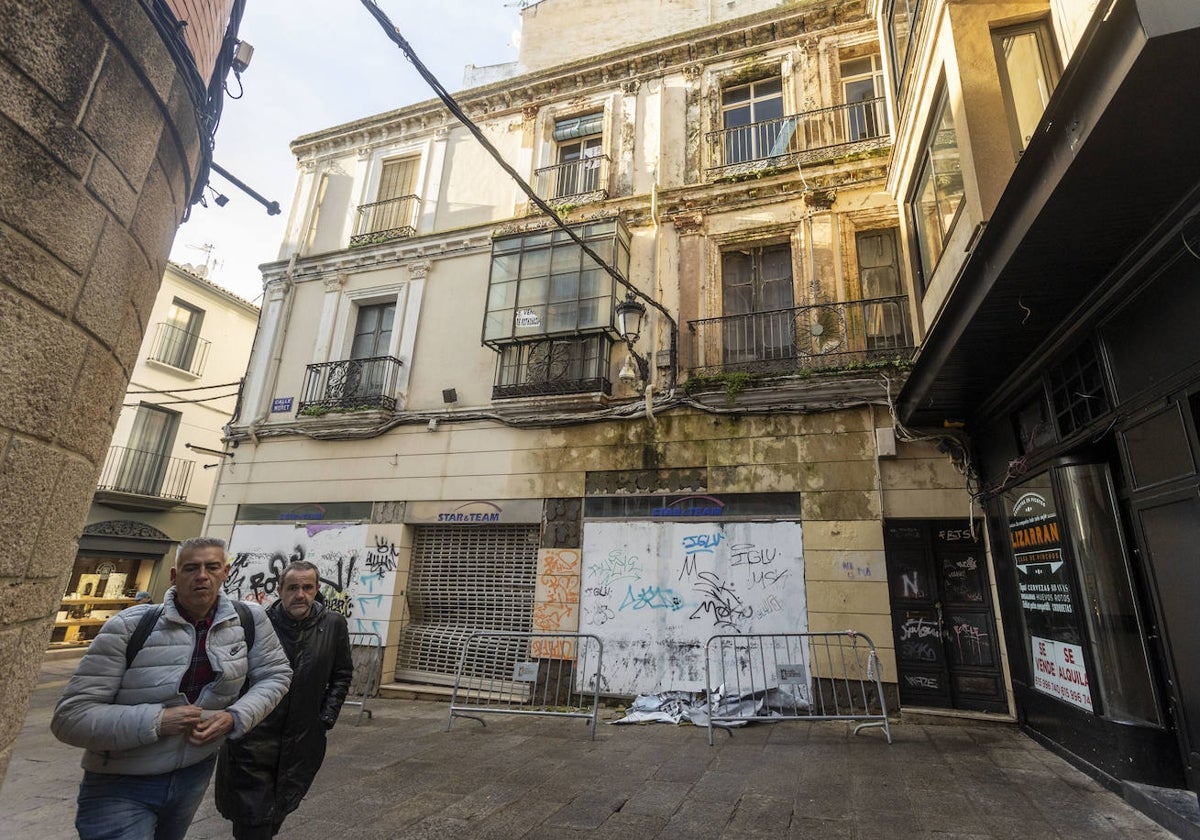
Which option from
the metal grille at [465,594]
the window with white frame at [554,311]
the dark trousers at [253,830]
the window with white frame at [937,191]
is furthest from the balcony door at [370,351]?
the window with white frame at [937,191]

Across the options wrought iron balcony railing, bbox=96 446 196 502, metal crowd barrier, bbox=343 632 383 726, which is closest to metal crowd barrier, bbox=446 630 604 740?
metal crowd barrier, bbox=343 632 383 726

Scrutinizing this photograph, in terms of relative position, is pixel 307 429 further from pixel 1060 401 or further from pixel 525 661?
pixel 1060 401

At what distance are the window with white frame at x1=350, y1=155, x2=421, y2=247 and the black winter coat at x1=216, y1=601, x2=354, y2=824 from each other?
10.2 m

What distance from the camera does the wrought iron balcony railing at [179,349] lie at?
16.6m

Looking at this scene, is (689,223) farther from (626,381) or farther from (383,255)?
(383,255)

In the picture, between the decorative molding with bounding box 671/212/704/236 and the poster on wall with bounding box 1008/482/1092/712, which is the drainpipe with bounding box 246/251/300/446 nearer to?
the decorative molding with bounding box 671/212/704/236

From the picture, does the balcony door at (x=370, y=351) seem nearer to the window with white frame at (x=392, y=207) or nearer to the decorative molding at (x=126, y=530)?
the window with white frame at (x=392, y=207)

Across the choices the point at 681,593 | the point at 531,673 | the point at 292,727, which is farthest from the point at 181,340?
the point at 292,727

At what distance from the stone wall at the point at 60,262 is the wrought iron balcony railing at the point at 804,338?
7703 millimetres

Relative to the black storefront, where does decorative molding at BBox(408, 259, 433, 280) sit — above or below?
above

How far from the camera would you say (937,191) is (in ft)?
22.2

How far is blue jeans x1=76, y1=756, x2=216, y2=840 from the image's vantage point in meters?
2.24

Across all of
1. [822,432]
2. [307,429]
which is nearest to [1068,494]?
[822,432]

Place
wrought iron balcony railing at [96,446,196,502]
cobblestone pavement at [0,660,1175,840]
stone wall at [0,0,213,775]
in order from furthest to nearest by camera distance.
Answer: wrought iron balcony railing at [96,446,196,502], cobblestone pavement at [0,660,1175,840], stone wall at [0,0,213,775]
